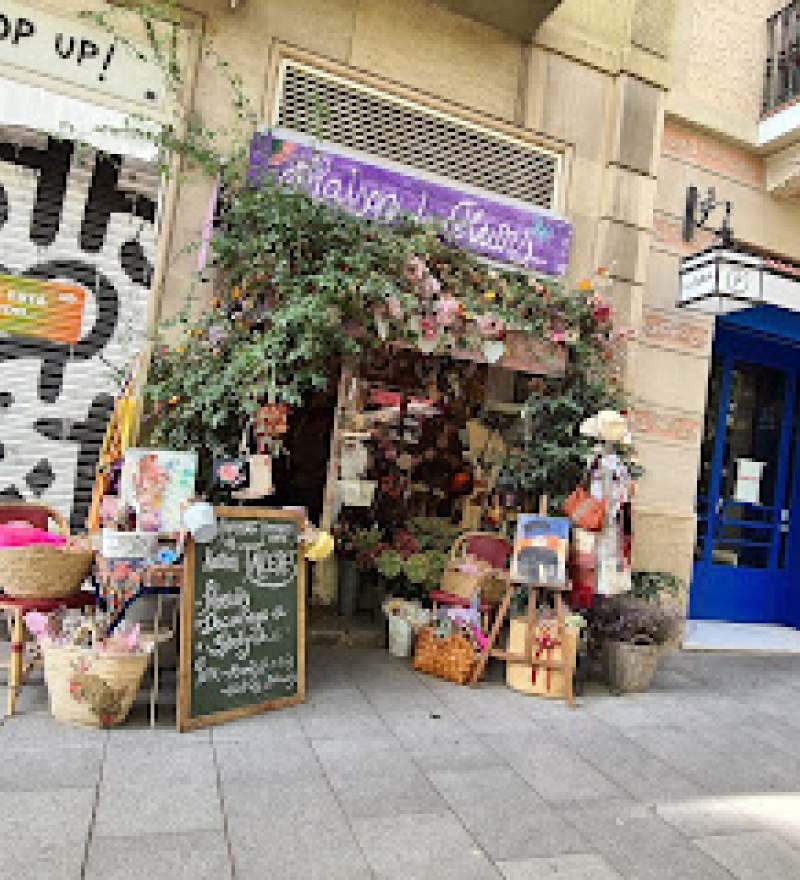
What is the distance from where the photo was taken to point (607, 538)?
4.98 metres

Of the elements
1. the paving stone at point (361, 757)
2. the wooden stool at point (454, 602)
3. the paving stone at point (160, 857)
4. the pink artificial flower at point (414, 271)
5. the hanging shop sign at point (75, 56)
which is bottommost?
the paving stone at point (160, 857)

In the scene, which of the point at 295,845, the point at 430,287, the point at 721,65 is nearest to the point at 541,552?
the point at 430,287

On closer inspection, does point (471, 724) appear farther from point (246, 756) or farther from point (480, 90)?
point (480, 90)

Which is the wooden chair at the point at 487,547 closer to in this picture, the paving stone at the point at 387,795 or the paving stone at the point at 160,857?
the paving stone at the point at 387,795

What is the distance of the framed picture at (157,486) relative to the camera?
4.04 metres

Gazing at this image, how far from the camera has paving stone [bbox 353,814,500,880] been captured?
102 inches

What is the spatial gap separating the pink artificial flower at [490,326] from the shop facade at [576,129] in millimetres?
1404

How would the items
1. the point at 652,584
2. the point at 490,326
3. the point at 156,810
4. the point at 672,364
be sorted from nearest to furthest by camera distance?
1. the point at 156,810
2. the point at 490,326
3. the point at 652,584
4. the point at 672,364

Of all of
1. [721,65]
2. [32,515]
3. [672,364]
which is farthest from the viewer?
[721,65]

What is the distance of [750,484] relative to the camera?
8.08 meters

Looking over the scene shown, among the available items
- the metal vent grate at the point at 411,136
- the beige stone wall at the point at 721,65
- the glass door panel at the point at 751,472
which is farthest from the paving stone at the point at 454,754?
the beige stone wall at the point at 721,65

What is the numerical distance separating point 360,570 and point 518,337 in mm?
2363

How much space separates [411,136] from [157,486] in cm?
391

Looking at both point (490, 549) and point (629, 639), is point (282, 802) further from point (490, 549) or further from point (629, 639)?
point (629, 639)
